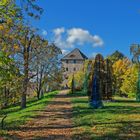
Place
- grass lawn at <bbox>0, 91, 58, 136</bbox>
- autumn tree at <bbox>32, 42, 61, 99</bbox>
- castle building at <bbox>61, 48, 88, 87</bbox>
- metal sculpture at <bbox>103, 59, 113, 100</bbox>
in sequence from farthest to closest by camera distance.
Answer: castle building at <bbox>61, 48, 88, 87</bbox> < autumn tree at <bbox>32, 42, 61, 99</bbox> < metal sculpture at <bbox>103, 59, 113, 100</bbox> < grass lawn at <bbox>0, 91, 58, 136</bbox>

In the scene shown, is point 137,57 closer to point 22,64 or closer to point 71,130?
point 22,64

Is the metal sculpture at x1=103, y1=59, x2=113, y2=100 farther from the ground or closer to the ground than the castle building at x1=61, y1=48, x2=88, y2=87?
closer to the ground

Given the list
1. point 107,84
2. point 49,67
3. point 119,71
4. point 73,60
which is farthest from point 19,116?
point 73,60

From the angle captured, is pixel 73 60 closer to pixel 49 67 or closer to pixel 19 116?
pixel 49 67

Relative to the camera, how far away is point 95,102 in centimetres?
3422

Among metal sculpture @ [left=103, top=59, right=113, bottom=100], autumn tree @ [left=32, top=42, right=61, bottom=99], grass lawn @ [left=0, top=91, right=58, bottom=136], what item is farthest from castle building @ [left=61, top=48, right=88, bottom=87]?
grass lawn @ [left=0, top=91, right=58, bottom=136]

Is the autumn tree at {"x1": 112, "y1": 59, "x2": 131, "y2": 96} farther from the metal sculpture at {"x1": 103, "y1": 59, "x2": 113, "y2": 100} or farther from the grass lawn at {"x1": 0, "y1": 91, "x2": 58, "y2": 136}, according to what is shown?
the grass lawn at {"x1": 0, "y1": 91, "x2": 58, "y2": 136}

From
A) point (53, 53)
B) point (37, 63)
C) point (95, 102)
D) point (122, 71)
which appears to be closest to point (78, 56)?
point (122, 71)

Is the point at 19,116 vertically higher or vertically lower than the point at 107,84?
lower

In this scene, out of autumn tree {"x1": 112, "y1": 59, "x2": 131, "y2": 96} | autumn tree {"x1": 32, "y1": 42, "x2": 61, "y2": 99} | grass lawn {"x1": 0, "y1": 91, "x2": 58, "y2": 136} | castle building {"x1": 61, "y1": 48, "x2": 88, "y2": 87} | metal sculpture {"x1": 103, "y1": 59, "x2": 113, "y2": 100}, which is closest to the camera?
grass lawn {"x1": 0, "y1": 91, "x2": 58, "y2": 136}

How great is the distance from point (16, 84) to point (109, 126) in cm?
2500

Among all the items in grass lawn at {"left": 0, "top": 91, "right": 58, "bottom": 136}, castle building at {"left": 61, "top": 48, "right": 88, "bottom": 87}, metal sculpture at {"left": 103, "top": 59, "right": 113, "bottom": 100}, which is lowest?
grass lawn at {"left": 0, "top": 91, "right": 58, "bottom": 136}

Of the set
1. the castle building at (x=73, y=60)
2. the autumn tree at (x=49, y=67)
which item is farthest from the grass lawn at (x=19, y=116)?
the castle building at (x=73, y=60)

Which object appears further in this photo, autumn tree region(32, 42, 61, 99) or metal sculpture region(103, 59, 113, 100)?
autumn tree region(32, 42, 61, 99)
